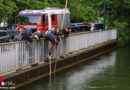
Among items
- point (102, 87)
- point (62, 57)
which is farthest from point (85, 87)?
point (62, 57)

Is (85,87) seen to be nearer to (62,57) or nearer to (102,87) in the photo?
(102,87)

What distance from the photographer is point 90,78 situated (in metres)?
15.2

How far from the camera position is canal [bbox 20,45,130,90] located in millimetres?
13102

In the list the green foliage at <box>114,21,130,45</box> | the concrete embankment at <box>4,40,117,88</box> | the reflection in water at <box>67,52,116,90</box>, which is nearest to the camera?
the concrete embankment at <box>4,40,117,88</box>

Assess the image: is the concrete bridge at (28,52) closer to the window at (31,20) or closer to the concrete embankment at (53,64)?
the concrete embankment at (53,64)

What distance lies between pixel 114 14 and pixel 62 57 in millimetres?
20508

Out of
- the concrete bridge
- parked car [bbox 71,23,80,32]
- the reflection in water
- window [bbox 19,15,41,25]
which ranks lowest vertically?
parked car [bbox 71,23,80,32]

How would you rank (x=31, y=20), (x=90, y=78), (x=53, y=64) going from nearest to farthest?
(x=90, y=78)
(x=53, y=64)
(x=31, y=20)

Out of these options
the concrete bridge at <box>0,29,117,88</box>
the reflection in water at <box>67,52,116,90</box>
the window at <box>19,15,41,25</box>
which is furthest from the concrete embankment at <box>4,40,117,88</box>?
the window at <box>19,15,41,25</box>

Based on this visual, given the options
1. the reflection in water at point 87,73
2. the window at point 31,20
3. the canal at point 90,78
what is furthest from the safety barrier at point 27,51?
the window at point 31,20

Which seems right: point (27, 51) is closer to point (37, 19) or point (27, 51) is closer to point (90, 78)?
point (90, 78)

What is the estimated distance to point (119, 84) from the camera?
13859mm

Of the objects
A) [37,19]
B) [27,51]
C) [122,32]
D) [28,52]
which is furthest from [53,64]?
[122,32]

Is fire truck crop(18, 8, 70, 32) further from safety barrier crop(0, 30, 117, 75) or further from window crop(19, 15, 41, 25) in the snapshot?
safety barrier crop(0, 30, 117, 75)
